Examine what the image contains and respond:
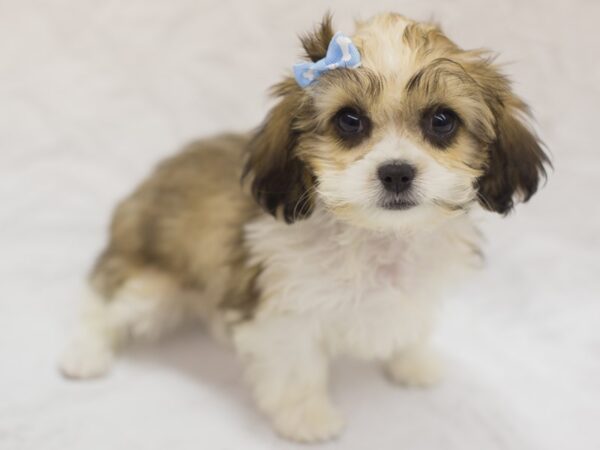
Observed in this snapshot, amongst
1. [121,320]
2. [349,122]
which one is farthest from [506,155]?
[121,320]

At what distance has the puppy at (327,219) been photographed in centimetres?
201

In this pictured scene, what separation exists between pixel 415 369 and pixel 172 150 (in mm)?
1538

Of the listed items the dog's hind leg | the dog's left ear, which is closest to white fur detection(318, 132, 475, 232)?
the dog's left ear

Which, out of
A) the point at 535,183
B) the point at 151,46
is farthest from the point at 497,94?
the point at 151,46

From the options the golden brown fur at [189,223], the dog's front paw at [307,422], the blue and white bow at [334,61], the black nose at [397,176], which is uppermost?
the blue and white bow at [334,61]

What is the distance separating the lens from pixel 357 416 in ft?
8.83

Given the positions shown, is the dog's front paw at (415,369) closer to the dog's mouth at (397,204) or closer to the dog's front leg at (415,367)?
the dog's front leg at (415,367)

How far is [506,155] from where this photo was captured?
216 cm

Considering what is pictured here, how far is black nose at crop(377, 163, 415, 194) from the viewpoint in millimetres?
1943

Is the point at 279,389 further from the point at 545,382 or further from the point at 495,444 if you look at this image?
the point at 545,382

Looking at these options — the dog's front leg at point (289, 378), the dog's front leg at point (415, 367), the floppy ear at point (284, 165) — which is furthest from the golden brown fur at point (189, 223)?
the dog's front leg at point (415, 367)

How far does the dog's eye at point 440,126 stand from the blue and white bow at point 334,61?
23 centimetres

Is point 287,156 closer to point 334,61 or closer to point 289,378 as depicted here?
point 334,61

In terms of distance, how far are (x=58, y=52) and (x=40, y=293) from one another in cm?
113
